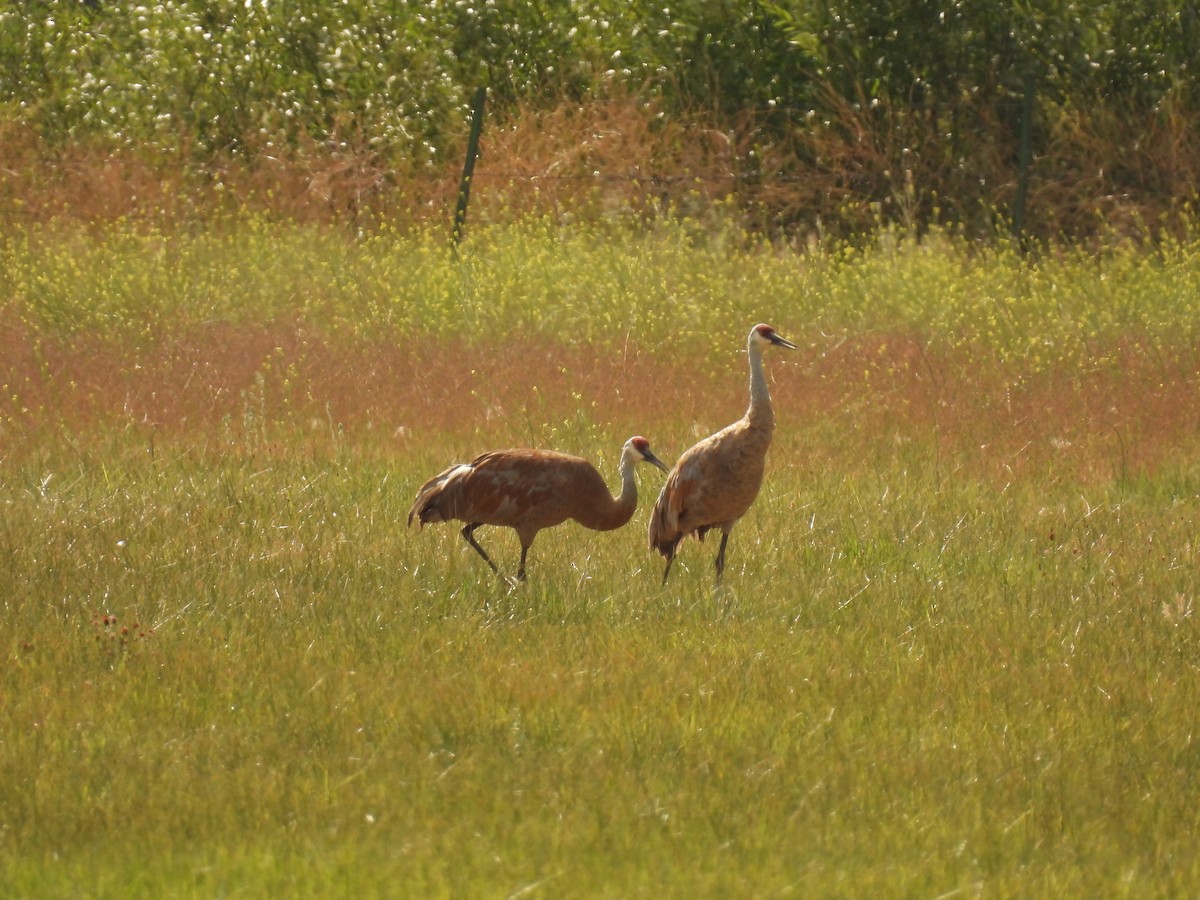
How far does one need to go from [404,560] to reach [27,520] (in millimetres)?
1932

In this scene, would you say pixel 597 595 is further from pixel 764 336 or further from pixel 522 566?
pixel 764 336

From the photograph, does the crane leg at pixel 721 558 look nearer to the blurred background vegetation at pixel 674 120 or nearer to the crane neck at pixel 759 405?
the crane neck at pixel 759 405

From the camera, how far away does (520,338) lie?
14.0 meters

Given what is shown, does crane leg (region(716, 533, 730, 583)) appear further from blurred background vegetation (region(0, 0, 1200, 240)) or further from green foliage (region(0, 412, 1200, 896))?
blurred background vegetation (region(0, 0, 1200, 240))

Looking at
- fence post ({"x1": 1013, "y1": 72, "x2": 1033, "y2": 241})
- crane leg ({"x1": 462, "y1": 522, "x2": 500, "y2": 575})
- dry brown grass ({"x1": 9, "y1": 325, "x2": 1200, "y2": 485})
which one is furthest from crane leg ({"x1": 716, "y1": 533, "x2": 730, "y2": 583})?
fence post ({"x1": 1013, "y1": 72, "x2": 1033, "y2": 241})

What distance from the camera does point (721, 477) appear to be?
8430 mm

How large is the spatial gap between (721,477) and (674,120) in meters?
12.0

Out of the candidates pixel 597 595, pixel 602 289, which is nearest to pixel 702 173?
pixel 602 289

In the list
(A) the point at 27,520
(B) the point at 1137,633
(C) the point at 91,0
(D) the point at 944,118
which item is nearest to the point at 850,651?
(B) the point at 1137,633

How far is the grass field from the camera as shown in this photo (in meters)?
5.05

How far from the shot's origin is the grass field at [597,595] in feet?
16.6

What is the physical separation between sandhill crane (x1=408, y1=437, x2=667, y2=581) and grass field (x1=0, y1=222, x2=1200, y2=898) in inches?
10.4

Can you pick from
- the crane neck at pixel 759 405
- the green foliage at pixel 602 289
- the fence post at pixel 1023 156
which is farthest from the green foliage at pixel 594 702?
the fence post at pixel 1023 156

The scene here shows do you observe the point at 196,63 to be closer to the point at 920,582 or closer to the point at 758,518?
the point at 758,518
